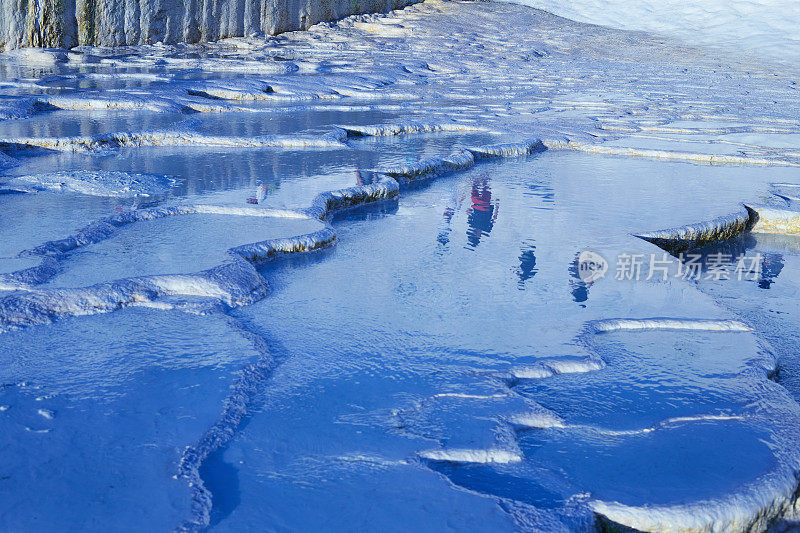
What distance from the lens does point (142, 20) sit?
8.91 meters

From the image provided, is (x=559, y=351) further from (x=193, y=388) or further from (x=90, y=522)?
(x=90, y=522)

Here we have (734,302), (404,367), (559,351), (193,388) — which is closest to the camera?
(193,388)

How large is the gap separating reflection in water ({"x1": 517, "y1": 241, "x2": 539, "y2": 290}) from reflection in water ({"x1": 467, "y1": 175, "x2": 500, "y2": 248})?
0.16 metres

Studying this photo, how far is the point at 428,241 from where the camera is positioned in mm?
2441

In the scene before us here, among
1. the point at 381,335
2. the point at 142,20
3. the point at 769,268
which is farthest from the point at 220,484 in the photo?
the point at 142,20

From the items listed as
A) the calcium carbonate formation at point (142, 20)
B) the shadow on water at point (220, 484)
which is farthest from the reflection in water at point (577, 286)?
the calcium carbonate formation at point (142, 20)

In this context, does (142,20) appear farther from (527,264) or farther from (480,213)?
(527,264)

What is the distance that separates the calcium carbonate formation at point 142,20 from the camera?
7.60 m

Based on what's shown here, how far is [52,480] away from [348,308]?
85 centimetres

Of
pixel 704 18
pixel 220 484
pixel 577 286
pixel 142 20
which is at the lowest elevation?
pixel 220 484

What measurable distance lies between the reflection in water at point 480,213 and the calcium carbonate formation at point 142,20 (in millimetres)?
6165

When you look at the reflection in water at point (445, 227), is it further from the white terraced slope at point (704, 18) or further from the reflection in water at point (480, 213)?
the white terraced slope at point (704, 18)

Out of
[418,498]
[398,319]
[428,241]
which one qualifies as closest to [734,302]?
[428,241]

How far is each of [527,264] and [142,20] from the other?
803cm
